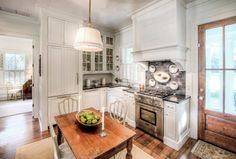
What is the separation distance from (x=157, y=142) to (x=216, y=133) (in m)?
1.13

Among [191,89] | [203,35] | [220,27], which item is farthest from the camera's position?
[191,89]

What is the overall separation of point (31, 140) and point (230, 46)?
14.2 feet

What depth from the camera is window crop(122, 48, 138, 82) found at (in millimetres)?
4020

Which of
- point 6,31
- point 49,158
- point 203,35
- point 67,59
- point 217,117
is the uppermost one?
point 6,31

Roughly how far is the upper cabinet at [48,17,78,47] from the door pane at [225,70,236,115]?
364 cm

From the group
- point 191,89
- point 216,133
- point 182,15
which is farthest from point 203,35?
point 216,133

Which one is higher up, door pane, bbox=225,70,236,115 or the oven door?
door pane, bbox=225,70,236,115

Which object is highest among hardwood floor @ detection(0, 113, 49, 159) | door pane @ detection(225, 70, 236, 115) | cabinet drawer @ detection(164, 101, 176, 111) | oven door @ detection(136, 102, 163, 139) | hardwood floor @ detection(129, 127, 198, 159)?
door pane @ detection(225, 70, 236, 115)

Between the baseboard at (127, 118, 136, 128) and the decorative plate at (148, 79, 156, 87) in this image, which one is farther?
the decorative plate at (148, 79, 156, 87)

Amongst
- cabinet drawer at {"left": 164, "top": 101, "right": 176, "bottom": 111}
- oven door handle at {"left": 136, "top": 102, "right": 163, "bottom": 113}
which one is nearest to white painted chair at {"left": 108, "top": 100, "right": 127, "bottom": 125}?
oven door handle at {"left": 136, "top": 102, "right": 163, "bottom": 113}

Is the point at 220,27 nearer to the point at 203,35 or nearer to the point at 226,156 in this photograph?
the point at 203,35

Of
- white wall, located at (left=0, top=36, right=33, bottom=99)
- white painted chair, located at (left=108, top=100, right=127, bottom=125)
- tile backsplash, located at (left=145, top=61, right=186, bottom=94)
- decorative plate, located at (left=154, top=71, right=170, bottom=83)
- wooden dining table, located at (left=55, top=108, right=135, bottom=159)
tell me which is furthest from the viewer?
white wall, located at (left=0, top=36, right=33, bottom=99)

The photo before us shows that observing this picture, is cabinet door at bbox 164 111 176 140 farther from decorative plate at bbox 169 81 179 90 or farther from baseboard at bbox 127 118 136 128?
baseboard at bbox 127 118 136 128

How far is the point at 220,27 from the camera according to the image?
2.32 metres
